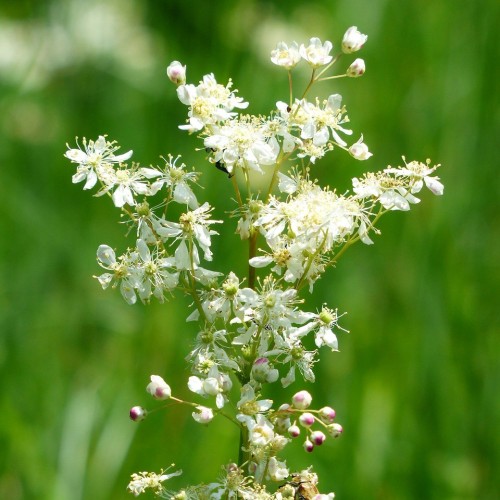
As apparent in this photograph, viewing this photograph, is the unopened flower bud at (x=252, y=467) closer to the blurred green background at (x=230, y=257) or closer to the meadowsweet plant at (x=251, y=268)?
the meadowsweet plant at (x=251, y=268)

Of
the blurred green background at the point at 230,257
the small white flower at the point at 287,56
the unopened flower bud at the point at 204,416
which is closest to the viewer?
the unopened flower bud at the point at 204,416

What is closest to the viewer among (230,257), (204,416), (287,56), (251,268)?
(204,416)

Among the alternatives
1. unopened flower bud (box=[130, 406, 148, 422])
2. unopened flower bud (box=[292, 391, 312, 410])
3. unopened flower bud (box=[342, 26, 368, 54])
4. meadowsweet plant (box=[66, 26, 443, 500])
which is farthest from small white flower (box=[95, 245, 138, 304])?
unopened flower bud (box=[342, 26, 368, 54])

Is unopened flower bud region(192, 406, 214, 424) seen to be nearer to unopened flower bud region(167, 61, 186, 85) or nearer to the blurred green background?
unopened flower bud region(167, 61, 186, 85)

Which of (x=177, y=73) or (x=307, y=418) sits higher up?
(x=177, y=73)

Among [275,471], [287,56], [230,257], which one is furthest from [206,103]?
[230,257]

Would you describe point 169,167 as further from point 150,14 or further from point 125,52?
point 150,14

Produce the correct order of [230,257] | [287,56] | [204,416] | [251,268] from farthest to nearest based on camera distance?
[230,257] → [287,56] → [251,268] → [204,416]

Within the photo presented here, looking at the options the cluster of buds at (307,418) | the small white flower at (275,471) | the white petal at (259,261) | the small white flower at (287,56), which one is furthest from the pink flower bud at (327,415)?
the small white flower at (287,56)

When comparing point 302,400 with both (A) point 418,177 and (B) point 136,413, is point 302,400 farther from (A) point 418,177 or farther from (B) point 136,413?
(A) point 418,177
